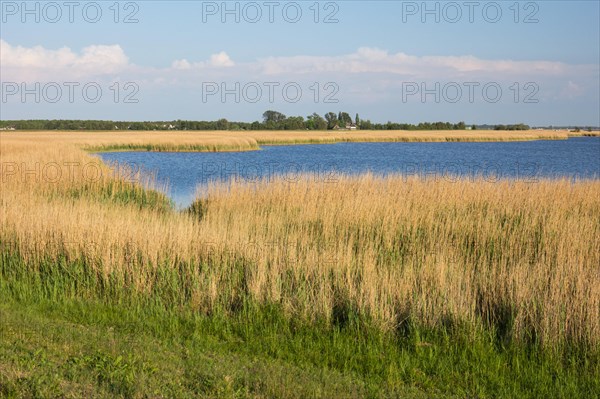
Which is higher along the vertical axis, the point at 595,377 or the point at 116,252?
the point at 116,252

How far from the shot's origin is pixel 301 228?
11.1 meters

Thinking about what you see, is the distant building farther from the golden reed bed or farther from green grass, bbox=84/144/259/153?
the golden reed bed

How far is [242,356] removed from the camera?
5.96 m

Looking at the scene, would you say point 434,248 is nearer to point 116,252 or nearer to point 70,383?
point 116,252

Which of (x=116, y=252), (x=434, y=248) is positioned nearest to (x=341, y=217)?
(x=434, y=248)

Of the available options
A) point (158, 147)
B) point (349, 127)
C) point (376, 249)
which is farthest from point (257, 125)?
point (376, 249)

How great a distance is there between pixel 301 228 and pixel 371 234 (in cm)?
123

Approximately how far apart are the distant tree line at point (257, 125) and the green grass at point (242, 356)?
103022 millimetres

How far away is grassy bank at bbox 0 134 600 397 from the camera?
17.3ft

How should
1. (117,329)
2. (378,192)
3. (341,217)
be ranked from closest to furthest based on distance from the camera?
(117,329), (341,217), (378,192)

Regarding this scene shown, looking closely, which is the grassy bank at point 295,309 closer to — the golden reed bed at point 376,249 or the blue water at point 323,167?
the golden reed bed at point 376,249

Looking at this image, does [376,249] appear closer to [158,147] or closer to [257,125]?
[158,147]

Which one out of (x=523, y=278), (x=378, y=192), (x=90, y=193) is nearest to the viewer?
(x=523, y=278)

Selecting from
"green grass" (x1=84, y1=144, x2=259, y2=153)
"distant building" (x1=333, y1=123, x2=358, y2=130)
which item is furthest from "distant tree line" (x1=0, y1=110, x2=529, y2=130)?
"green grass" (x1=84, y1=144, x2=259, y2=153)
